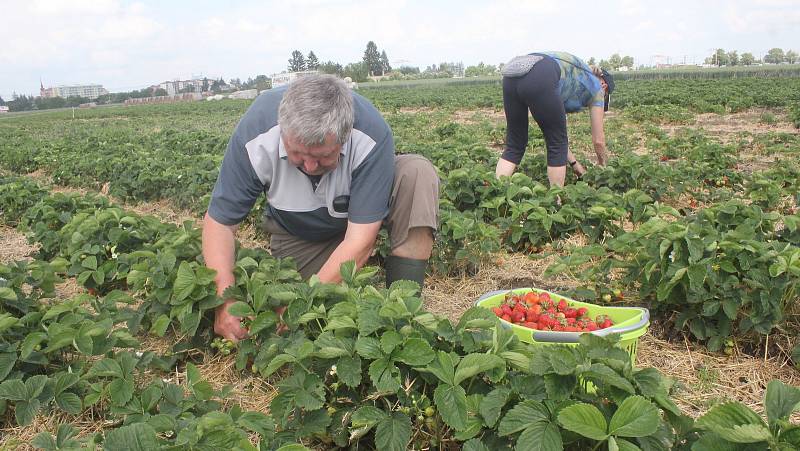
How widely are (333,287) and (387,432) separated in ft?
2.40

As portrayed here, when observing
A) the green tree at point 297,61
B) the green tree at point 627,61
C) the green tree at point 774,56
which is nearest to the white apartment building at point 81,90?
the green tree at point 297,61

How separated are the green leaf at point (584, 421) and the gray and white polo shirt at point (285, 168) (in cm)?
157

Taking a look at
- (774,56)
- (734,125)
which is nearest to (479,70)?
(774,56)

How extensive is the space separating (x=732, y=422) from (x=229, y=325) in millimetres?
2000

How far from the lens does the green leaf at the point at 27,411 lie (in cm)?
209

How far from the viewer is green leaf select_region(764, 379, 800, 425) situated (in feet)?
4.58

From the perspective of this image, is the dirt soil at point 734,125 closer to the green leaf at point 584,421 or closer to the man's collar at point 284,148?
the man's collar at point 284,148

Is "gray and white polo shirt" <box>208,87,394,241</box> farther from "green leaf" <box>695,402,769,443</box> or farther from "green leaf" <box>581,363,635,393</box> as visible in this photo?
"green leaf" <box>695,402,769,443</box>

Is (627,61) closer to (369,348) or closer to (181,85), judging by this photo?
(181,85)

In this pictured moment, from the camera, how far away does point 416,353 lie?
1.79 meters

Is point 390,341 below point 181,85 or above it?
below

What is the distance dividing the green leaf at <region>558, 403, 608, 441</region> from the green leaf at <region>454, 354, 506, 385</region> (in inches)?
12.3

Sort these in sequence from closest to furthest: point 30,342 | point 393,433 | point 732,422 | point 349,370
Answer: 1. point 732,422
2. point 393,433
3. point 349,370
4. point 30,342

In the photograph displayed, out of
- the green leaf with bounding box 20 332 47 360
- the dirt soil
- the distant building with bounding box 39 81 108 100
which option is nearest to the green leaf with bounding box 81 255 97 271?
the green leaf with bounding box 20 332 47 360
